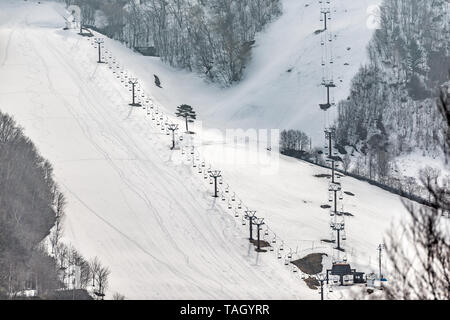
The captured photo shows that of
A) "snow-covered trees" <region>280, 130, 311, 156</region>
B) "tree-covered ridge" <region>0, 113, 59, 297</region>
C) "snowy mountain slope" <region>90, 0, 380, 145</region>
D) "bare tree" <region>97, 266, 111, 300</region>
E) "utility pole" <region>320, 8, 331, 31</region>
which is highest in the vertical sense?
"utility pole" <region>320, 8, 331, 31</region>

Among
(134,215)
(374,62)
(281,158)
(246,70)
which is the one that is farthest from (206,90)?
(134,215)

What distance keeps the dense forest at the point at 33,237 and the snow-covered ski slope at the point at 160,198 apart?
2.25 m

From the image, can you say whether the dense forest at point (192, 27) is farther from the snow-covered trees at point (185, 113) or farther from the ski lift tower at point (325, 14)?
the snow-covered trees at point (185, 113)

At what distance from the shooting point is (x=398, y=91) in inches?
4697

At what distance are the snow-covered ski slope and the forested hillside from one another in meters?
20.7

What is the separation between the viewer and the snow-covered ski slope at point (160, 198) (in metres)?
57.5

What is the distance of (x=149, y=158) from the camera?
81.6 metres

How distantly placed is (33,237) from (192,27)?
102526 mm

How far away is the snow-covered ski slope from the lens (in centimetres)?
5750

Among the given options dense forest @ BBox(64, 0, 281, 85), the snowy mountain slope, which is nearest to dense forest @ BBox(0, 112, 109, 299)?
the snowy mountain slope

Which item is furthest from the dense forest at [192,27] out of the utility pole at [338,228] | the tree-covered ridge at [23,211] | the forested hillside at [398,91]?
the utility pole at [338,228]

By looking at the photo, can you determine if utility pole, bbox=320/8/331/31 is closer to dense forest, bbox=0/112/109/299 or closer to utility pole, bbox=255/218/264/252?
utility pole, bbox=255/218/264/252

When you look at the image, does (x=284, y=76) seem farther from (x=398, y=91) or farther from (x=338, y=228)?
(x=338, y=228)

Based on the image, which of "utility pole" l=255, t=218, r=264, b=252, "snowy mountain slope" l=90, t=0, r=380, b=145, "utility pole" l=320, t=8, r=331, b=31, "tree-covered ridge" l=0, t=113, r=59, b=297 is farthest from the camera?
"utility pole" l=320, t=8, r=331, b=31
